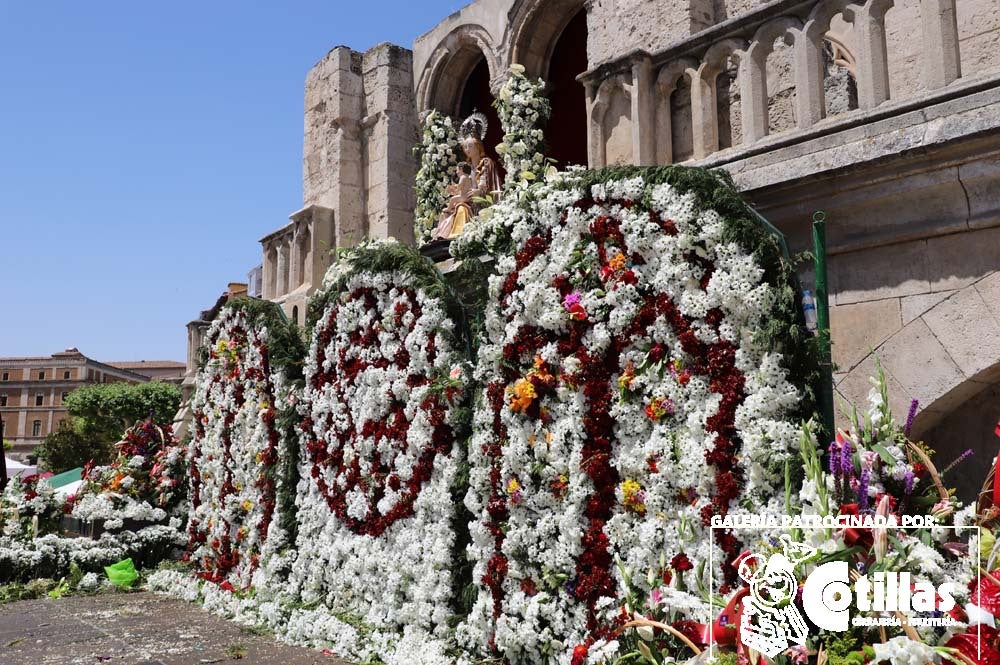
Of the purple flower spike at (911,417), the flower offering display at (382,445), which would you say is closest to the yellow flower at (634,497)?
the purple flower spike at (911,417)

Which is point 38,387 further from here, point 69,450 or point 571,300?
point 571,300

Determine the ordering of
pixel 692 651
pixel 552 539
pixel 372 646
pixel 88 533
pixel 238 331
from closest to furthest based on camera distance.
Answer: pixel 692 651, pixel 552 539, pixel 372 646, pixel 238 331, pixel 88 533

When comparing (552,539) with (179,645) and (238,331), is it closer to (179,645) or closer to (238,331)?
(179,645)

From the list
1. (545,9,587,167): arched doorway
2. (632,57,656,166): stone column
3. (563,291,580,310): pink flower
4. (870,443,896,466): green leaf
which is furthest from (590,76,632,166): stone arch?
(545,9,587,167): arched doorway

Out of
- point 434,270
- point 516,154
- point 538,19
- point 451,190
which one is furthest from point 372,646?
point 538,19

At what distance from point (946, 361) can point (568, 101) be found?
24.2ft

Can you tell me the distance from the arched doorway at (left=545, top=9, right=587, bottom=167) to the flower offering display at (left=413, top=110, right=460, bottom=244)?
1144mm

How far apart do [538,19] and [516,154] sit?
177cm

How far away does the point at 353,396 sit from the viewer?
6133 mm

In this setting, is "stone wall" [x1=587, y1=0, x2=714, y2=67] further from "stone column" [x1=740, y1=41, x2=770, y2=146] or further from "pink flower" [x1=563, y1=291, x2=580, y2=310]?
"pink flower" [x1=563, y1=291, x2=580, y2=310]

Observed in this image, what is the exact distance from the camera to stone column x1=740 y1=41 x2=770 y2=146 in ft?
15.2

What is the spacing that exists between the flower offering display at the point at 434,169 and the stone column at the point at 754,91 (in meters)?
5.08

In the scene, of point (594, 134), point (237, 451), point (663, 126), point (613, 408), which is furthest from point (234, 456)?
point (663, 126)

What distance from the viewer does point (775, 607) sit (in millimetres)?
3010
